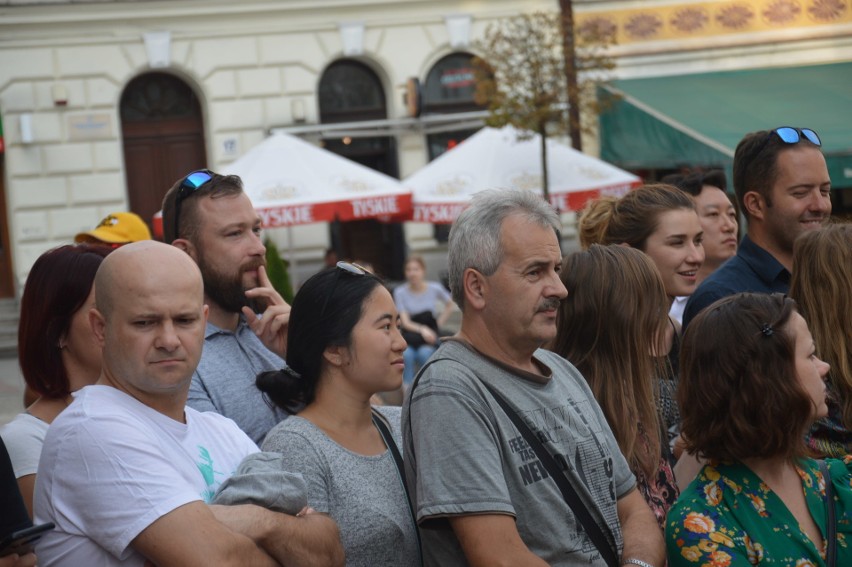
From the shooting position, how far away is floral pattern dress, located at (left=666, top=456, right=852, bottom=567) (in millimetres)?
3205

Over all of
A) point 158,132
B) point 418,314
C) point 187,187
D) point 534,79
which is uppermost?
point 534,79

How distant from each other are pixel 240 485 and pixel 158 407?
318mm

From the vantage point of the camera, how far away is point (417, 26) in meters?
20.1

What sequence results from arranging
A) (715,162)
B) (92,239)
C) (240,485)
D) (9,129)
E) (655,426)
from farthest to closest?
(9,129) < (715,162) < (92,239) < (655,426) < (240,485)

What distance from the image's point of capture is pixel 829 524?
3.35 metres

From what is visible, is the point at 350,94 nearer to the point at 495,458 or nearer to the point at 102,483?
the point at 495,458

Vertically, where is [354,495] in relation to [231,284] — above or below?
below

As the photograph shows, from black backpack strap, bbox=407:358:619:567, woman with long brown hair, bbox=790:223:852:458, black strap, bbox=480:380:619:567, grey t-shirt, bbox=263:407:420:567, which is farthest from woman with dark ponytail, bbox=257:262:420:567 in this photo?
woman with long brown hair, bbox=790:223:852:458

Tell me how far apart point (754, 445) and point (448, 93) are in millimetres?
17385

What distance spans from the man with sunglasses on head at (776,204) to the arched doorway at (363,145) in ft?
49.0

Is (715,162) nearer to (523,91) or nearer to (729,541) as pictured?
(523,91)

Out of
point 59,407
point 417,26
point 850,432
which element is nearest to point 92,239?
point 59,407

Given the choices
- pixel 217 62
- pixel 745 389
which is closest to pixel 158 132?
pixel 217 62

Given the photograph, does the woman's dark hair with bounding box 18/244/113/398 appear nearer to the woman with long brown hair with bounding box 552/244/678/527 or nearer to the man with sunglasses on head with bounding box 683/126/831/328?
the woman with long brown hair with bounding box 552/244/678/527
